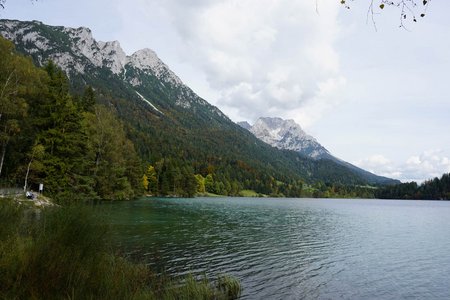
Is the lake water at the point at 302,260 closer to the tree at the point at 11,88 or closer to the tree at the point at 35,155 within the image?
the tree at the point at 35,155

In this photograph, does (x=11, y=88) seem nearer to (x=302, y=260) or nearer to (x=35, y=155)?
(x=35, y=155)

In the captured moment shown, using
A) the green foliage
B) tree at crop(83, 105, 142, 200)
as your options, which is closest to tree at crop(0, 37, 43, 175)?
the green foliage

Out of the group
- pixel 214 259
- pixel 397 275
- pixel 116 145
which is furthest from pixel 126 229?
pixel 116 145

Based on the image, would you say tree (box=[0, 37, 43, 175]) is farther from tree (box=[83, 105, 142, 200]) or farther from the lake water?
tree (box=[83, 105, 142, 200])

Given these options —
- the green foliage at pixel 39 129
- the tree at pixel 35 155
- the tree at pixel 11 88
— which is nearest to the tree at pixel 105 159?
the green foliage at pixel 39 129

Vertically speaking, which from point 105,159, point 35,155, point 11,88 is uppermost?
point 11,88

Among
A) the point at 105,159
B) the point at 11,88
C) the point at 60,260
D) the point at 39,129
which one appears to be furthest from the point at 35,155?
the point at 60,260

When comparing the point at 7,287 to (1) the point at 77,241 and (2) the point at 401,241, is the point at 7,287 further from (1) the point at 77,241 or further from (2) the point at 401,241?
(2) the point at 401,241

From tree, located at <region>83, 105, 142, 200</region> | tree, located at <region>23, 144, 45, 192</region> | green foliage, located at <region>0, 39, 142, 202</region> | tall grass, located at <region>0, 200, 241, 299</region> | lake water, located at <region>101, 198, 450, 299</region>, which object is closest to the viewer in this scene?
tall grass, located at <region>0, 200, 241, 299</region>

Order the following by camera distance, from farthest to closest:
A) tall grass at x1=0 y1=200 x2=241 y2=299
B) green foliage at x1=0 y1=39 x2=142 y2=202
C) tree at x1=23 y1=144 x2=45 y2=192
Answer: tree at x1=23 y1=144 x2=45 y2=192 → green foliage at x1=0 y1=39 x2=142 y2=202 → tall grass at x1=0 y1=200 x2=241 y2=299

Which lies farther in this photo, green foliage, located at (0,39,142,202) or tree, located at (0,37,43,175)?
green foliage, located at (0,39,142,202)

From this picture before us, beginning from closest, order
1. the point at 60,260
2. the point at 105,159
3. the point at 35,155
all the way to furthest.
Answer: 1. the point at 60,260
2. the point at 35,155
3. the point at 105,159

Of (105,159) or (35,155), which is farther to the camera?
(105,159)

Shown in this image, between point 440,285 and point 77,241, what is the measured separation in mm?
21068
